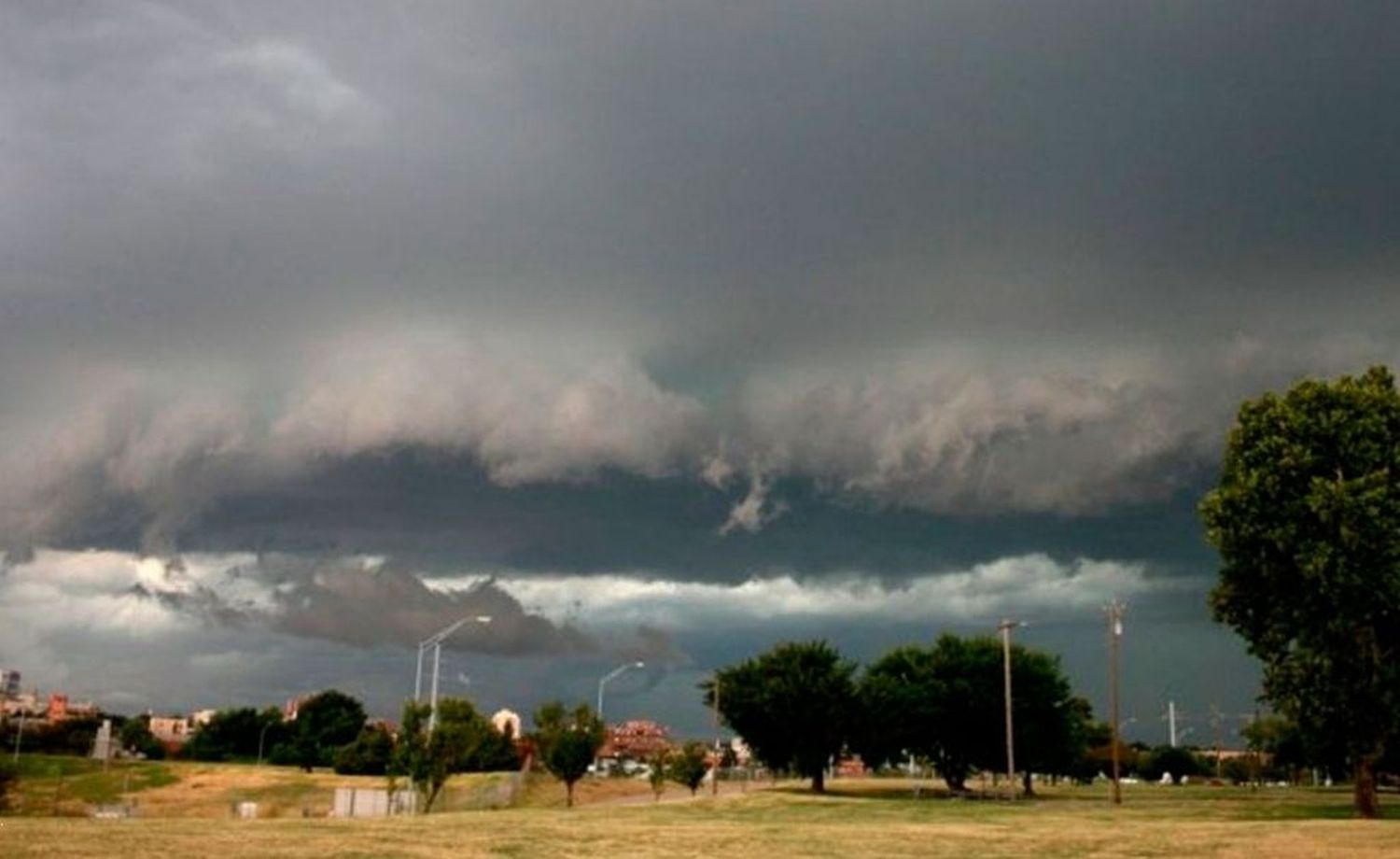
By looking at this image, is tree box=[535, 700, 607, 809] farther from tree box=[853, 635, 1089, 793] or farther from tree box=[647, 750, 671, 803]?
tree box=[853, 635, 1089, 793]

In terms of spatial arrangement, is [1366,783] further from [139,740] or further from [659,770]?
[139,740]

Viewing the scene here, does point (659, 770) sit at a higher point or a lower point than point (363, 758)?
higher

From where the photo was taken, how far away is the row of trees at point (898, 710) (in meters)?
98.9

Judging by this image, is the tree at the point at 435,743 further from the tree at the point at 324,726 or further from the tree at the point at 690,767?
the tree at the point at 324,726

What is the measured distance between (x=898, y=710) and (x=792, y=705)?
788 centimetres

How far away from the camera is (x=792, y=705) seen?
98.6 m

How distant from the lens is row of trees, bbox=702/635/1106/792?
325 ft

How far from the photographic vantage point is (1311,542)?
167 feet

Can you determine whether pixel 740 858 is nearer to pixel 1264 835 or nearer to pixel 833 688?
pixel 1264 835

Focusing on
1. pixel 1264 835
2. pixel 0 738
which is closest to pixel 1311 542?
pixel 1264 835

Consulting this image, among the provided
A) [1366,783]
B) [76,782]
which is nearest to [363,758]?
[76,782]

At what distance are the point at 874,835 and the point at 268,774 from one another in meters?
89.9

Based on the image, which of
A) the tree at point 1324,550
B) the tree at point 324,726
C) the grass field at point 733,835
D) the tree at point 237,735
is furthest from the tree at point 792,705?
the tree at point 237,735

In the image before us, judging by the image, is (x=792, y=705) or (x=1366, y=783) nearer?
(x=1366, y=783)
